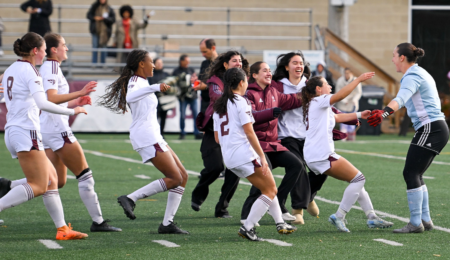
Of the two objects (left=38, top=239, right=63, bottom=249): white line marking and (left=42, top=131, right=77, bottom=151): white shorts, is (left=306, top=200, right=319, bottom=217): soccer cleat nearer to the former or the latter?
(left=42, top=131, right=77, bottom=151): white shorts

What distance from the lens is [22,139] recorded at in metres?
5.93

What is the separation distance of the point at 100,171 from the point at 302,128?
17.3ft

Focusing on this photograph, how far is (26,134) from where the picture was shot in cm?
594

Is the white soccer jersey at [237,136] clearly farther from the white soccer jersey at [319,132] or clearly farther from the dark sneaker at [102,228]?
the dark sneaker at [102,228]

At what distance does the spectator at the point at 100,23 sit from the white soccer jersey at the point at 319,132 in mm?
14219

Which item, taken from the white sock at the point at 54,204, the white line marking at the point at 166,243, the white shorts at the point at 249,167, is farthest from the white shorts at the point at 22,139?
the white shorts at the point at 249,167

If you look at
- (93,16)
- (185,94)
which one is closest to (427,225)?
(185,94)

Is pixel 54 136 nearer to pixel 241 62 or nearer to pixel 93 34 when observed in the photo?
pixel 241 62

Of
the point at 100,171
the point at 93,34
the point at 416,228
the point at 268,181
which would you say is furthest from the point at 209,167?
the point at 93,34

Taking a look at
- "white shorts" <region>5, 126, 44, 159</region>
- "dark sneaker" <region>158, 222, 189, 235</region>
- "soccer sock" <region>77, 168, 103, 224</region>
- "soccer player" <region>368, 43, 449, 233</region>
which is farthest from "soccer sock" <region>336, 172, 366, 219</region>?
"white shorts" <region>5, 126, 44, 159</region>

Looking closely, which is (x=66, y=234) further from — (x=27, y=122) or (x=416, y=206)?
(x=416, y=206)

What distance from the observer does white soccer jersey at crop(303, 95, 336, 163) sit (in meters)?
6.64

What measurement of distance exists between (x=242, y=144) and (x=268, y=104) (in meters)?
1.07

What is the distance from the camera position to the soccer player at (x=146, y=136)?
650 centimetres
